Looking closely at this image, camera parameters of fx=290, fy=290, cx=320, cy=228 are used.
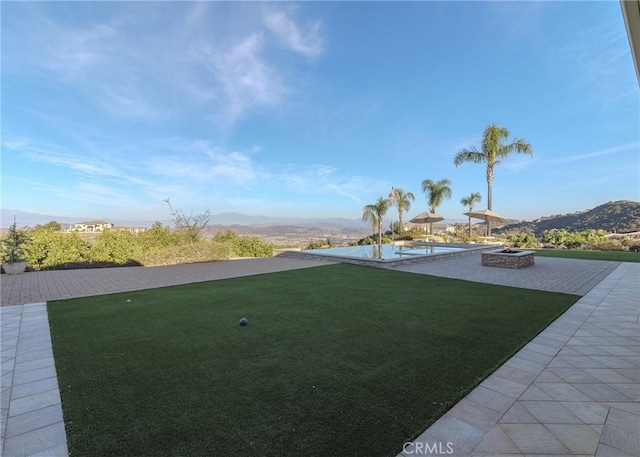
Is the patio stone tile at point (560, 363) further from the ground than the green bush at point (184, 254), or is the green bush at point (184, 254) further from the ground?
the green bush at point (184, 254)

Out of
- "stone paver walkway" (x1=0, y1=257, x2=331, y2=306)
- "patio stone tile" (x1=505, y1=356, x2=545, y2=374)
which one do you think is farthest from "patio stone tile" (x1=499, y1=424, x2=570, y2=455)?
"stone paver walkway" (x1=0, y1=257, x2=331, y2=306)

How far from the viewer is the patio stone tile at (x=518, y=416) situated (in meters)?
2.12

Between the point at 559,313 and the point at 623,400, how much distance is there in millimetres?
2853

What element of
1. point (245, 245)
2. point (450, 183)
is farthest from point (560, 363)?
point (450, 183)

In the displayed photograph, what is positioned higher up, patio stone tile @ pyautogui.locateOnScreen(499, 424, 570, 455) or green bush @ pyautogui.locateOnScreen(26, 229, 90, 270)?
green bush @ pyautogui.locateOnScreen(26, 229, 90, 270)

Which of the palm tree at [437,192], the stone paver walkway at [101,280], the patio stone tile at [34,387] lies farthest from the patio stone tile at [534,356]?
the palm tree at [437,192]

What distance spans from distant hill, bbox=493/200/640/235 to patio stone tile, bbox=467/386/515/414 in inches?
→ 1117

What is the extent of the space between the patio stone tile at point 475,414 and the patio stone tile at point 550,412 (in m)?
0.30

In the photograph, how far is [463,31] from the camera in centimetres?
1251

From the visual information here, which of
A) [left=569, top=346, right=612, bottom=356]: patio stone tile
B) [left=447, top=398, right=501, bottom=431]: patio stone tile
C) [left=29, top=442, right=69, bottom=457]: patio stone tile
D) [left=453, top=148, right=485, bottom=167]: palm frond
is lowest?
[left=29, top=442, right=69, bottom=457]: patio stone tile

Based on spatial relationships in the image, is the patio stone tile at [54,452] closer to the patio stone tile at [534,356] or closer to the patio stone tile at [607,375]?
the patio stone tile at [534,356]

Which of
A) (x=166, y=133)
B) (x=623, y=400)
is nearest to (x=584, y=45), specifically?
(x=623, y=400)

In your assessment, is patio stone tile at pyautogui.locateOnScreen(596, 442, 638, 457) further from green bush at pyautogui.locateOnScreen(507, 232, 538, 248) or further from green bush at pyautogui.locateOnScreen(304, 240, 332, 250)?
green bush at pyautogui.locateOnScreen(507, 232, 538, 248)

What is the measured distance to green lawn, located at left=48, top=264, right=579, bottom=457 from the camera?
198 centimetres
